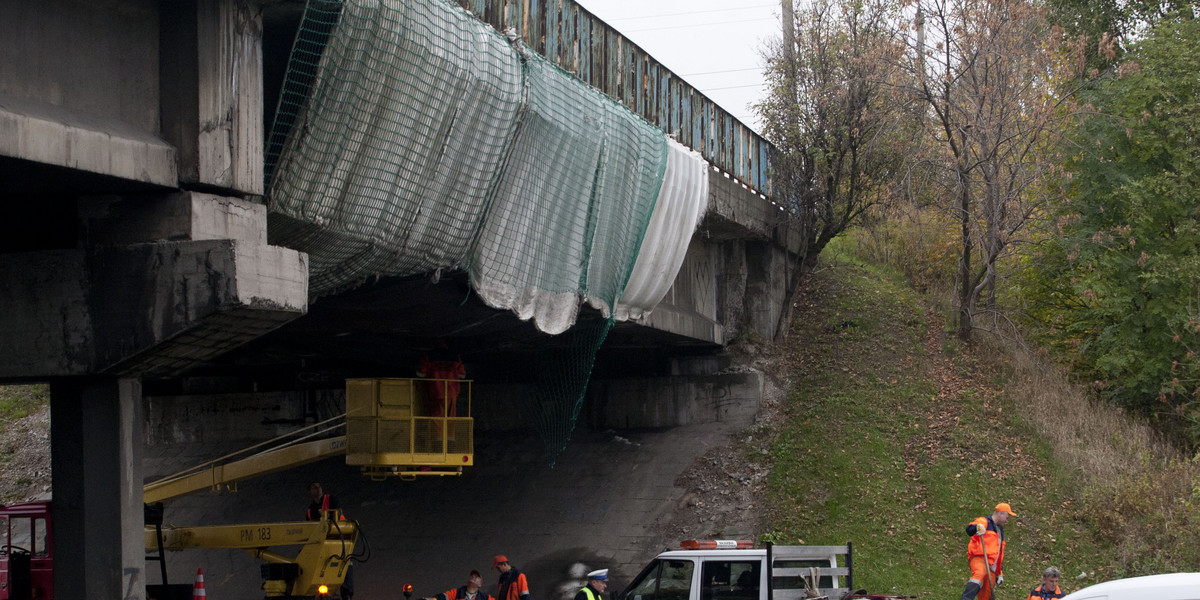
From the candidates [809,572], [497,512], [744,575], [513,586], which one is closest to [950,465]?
[809,572]

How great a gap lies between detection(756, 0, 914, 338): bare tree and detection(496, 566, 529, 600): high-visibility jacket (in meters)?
10.8

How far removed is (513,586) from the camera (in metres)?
13.4

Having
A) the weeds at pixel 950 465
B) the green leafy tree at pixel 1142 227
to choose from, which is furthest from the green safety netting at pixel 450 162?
the green leafy tree at pixel 1142 227

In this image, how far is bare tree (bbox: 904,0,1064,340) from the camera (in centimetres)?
2019

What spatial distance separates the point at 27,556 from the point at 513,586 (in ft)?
19.3

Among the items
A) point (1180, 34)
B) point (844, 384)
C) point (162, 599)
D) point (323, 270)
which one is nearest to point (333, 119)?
point (323, 270)

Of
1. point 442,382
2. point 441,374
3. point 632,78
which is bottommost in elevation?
point 442,382

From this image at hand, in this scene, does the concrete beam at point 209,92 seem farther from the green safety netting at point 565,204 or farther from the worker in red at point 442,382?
the worker in red at point 442,382

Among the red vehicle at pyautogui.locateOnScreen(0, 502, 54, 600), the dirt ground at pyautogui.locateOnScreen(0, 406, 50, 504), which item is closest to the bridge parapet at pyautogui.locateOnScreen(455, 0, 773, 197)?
the red vehicle at pyautogui.locateOnScreen(0, 502, 54, 600)

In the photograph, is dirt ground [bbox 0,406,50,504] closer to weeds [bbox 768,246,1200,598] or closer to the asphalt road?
the asphalt road

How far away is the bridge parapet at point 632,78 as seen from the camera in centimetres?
1348

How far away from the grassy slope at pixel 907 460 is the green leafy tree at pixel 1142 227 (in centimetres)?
219

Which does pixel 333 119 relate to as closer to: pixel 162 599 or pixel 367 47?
pixel 367 47

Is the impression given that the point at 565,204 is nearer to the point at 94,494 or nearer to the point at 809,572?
the point at 809,572
